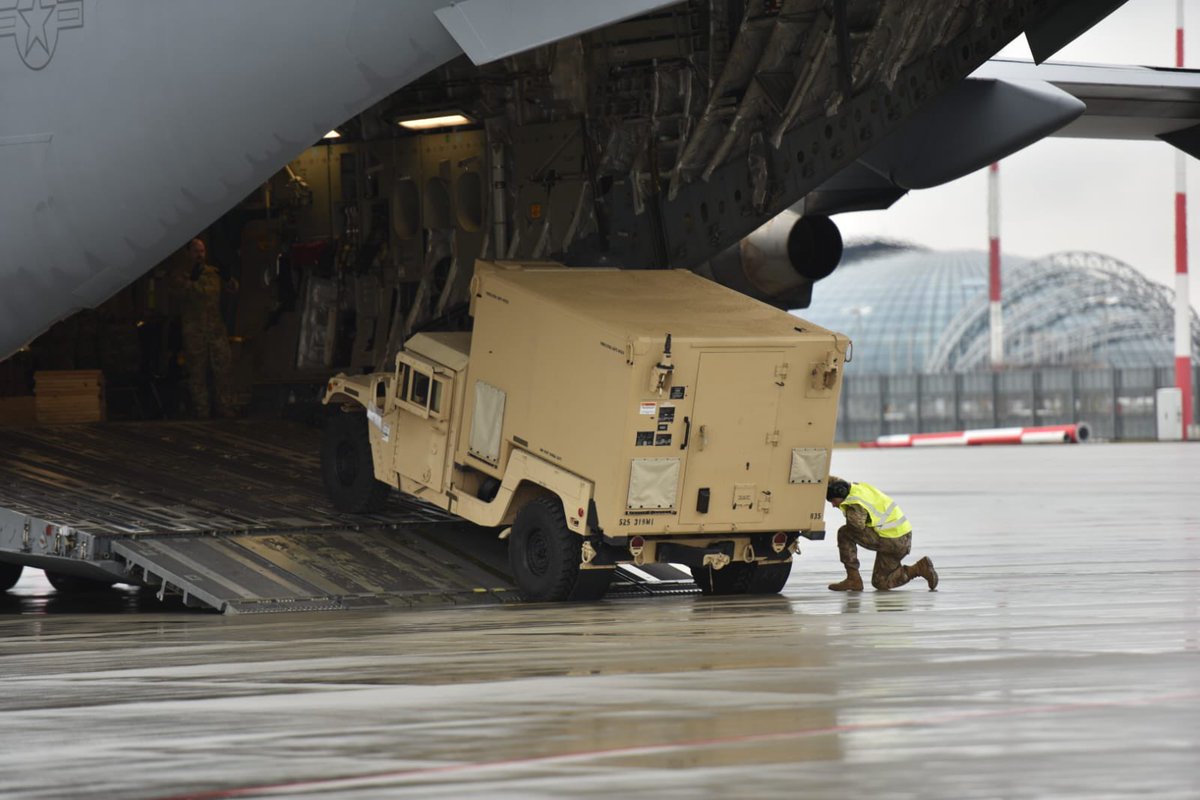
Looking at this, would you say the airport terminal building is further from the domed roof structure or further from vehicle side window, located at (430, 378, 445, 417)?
vehicle side window, located at (430, 378, 445, 417)

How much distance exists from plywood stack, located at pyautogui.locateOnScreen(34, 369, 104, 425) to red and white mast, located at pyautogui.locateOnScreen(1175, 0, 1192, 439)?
43823 mm

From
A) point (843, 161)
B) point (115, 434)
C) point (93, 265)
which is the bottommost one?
point (115, 434)

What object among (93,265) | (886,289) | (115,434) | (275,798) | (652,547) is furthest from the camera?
(886,289)

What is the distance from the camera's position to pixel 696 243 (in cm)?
1477

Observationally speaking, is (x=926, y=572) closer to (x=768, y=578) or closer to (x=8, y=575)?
(x=768, y=578)

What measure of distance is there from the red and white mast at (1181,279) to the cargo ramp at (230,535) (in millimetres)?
45466

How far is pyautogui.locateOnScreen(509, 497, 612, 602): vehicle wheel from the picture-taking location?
1212 centimetres

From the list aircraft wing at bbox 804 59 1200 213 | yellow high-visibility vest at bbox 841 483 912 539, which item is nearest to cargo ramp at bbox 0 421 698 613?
yellow high-visibility vest at bbox 841 483 912 539

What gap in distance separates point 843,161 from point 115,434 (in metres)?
6.55

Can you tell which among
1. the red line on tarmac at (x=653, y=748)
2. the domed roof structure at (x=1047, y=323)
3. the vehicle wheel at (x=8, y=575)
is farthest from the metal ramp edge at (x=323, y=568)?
the domed roof structure at (x=1047, y=323)

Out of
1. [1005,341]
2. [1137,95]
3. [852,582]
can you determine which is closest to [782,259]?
[852,582]

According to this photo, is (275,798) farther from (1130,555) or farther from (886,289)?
(886,289)

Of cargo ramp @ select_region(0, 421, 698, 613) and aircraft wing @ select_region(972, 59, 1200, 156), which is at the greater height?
aircraft wing @ select_region(972, 59, 1200, 156)

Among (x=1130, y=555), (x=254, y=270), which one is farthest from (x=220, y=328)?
(x=1130, y=555)
